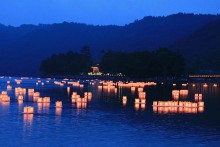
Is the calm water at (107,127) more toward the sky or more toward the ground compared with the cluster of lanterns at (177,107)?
more toward the ground

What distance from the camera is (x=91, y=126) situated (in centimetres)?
3109

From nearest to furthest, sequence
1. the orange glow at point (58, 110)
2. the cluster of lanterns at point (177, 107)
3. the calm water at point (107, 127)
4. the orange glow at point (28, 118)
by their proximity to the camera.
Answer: the calm water at point (107, 127)
the orange glow at point (28, 118)
the orange glow at point (58, 110)
the cluster of lanterns at point (177, 107)

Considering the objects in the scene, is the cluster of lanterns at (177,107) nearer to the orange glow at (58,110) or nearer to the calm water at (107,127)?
the calm water at (107,127)

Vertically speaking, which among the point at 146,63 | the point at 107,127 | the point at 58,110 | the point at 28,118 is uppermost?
the point at 146,63

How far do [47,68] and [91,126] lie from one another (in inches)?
6325

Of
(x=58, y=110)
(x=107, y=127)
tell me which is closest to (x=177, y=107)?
(x=58, y=110)

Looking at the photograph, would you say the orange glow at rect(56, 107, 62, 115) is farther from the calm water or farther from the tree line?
the tree line

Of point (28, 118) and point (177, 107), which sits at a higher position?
point (177, 107)

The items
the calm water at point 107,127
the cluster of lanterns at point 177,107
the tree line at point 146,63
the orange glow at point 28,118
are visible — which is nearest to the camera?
the calm water at point 107,127

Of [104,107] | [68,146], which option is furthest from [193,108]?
[68,146]

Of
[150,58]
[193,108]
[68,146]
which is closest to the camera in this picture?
[68,146]

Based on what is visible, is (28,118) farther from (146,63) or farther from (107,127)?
(146,63)

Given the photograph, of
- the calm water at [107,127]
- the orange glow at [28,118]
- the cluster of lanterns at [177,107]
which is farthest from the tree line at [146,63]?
the orange glow at [28,118]

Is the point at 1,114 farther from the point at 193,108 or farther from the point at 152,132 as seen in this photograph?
the point at 193,108
